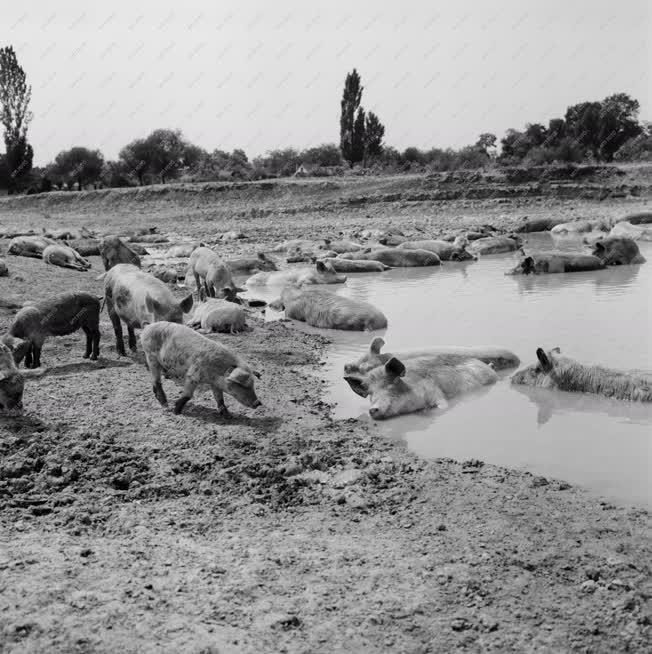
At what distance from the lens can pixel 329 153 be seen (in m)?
73.2

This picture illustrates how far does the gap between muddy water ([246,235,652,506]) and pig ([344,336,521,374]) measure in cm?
31

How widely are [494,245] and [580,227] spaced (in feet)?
19.7

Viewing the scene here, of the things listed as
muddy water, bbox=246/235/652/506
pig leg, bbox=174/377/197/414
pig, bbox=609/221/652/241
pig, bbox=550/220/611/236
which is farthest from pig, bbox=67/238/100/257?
pig leg, bbox=174/377/197/414

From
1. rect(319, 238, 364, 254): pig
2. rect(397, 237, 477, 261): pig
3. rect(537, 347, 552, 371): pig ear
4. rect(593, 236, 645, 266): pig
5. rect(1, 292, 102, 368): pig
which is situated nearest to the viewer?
rect(537, 347, 552, 371): pig ear

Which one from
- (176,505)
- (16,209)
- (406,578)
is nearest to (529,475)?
(406,578)

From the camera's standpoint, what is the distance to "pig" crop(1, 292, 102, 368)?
8.79m

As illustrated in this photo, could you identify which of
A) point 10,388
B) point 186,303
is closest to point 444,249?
point 186,303

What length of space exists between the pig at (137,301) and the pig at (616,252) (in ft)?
38.8

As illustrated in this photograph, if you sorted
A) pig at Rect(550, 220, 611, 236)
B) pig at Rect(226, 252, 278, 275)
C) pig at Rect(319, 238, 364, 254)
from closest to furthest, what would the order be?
1. pig at Rect(226, 252, 278, 275)
2. pig at Rect(319, 238, 364, 254)
3. pig at Rect(550, 220, 611, 236)

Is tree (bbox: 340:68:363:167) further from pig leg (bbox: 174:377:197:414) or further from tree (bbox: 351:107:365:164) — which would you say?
pig leg (bbox: 174:377:197:414)

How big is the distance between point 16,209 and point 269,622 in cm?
5007

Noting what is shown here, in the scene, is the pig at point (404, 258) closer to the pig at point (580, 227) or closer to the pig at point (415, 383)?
the pig at point (580, 227)

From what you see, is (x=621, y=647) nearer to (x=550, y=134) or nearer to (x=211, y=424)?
(x=211, y=424)

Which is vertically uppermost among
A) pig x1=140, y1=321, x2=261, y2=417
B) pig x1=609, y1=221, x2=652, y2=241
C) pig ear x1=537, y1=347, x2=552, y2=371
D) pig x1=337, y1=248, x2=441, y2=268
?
pig x1=609, y1=221, x2=652, y2=241
